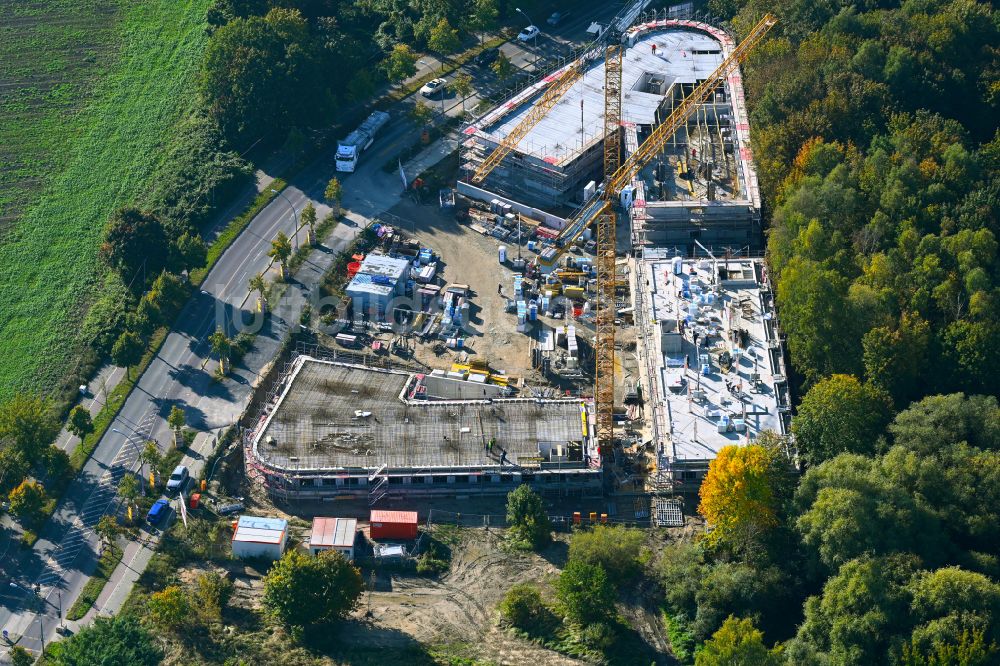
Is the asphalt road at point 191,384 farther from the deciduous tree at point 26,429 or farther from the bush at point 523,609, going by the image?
the bush at point 523,609

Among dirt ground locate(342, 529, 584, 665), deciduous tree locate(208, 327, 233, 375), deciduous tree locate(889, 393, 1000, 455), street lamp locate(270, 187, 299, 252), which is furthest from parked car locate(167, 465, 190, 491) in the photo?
deciduous tree locate(889, 393, 1000, 455)

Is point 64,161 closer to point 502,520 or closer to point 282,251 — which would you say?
point 282,251

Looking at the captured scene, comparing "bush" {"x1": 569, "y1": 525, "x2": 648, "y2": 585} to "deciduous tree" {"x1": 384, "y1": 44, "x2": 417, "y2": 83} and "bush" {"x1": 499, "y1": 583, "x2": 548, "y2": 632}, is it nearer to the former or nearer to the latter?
"bush" {"x1": 499, "y1": 583, "x2": 548, "y2": 632}

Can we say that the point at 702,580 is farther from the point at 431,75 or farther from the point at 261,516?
the point at 431,75

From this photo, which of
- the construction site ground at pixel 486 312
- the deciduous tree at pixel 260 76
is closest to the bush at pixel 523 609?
the construction site ground at pixel 486 312

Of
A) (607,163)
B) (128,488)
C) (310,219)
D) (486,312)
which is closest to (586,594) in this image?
(128,488)

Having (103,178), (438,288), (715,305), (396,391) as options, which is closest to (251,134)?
(103,178)
